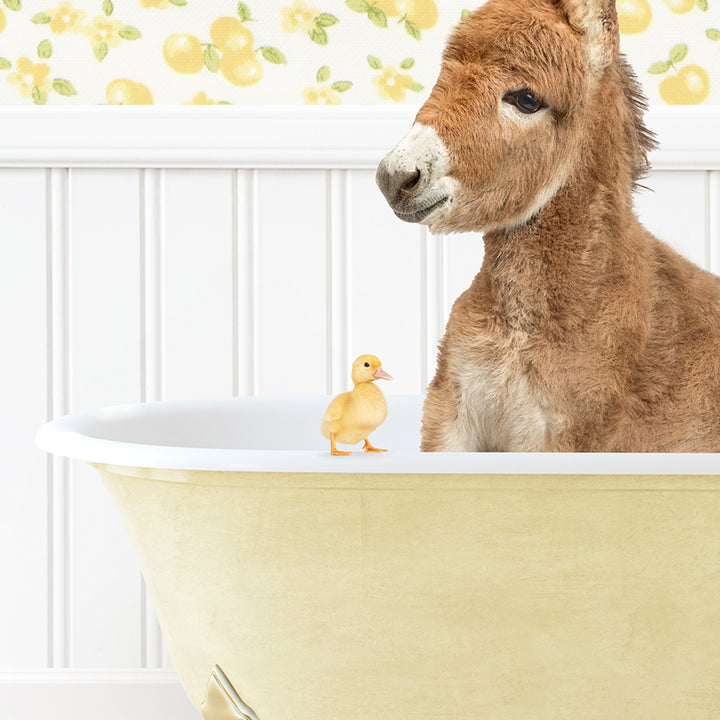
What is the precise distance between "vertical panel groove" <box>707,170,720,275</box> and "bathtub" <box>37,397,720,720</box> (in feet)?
2.12

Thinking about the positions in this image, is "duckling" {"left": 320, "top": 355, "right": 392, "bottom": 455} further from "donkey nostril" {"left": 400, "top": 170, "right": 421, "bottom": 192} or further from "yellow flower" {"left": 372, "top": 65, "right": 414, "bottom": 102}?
"yellow flower" {"left": 372, "top": 65, "right": 414, "bottom": 102}

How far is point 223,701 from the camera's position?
0.74 metres

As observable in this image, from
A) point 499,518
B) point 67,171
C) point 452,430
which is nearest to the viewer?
point 499,518

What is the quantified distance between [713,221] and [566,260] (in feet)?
1.87

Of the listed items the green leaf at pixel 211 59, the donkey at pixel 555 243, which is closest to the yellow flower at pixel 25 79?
the green leaf at pixel 211 59

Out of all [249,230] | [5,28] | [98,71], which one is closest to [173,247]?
[249,230]

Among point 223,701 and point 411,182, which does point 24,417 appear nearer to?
point 223,701

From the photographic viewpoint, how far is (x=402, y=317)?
1.18 metres

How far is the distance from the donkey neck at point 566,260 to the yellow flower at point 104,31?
0.77 metres

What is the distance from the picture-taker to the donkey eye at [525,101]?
0.69 meters

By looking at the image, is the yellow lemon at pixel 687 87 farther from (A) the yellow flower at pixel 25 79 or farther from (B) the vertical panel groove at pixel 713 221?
(A) the yellow flower at pixel 25 79

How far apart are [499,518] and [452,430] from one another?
0.13 metres

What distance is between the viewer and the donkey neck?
71cm

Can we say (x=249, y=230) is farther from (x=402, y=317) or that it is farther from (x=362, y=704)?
(x=362, y=704)
